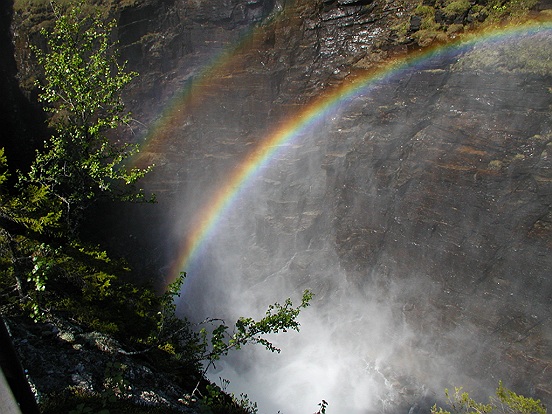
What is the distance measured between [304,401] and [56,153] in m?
12.2

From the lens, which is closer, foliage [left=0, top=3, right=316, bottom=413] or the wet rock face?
foliage [left=0, top=3, right=316, bottom=413]

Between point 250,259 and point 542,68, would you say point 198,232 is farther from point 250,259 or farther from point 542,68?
point 542,68

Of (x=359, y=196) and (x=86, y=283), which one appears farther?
(x=359, y=196)

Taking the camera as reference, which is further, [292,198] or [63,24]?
[292,198]

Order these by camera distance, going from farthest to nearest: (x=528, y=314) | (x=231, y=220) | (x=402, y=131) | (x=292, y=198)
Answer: (x=231, y=220), (x=292, y=198), (x=402, y=131), (x=528, y=314)

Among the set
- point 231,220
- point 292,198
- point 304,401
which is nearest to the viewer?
point 304,401

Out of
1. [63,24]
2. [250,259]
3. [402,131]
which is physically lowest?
[250,259]

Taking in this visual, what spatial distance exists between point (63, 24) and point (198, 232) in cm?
1110

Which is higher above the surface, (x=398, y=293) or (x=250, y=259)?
(x=250, y=259)

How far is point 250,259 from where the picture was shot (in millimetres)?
18734

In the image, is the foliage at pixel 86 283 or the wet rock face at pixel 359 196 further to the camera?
the wet rock face at pixel 359 196

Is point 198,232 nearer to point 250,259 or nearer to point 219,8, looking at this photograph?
point 250,259

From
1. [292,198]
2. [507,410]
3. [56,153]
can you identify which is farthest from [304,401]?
[56,153]

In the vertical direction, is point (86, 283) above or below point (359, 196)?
below
